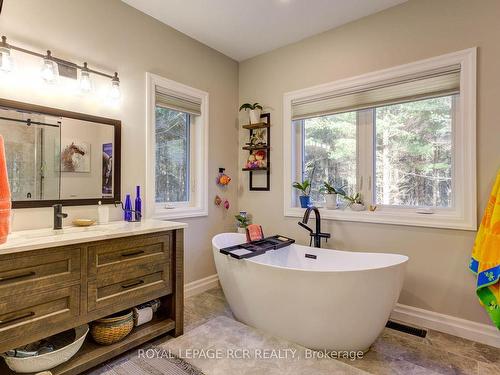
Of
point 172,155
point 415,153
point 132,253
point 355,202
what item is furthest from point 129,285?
point 415,153

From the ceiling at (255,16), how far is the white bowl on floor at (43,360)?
259 centimetres

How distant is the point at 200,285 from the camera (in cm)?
303

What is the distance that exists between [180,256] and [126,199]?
2.24ft

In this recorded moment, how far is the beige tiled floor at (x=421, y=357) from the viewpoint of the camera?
1753 mm

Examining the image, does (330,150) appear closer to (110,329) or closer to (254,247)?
(254,247)

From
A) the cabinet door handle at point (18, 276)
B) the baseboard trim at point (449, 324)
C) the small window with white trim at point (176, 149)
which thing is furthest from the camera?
the small window with white trim at point (176, 149)

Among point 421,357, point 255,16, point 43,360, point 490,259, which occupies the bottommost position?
point 421,357

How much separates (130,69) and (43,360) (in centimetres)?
215

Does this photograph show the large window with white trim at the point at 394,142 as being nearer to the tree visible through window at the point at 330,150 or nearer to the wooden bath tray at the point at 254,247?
the tree visible through window at the point at 330,150

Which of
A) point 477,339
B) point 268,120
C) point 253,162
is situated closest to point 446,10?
point 268,120

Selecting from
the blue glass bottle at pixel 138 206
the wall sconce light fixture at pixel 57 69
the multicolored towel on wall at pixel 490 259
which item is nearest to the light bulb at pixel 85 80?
the wall sconce light fixture at pixel 57 69

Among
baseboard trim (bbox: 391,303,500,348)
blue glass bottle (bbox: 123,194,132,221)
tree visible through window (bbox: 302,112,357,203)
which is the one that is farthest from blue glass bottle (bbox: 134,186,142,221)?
baseboard trim (bbox: 391,303,500,348)

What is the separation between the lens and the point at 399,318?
2387 millimetres

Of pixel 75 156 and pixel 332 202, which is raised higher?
pixel 75 156
